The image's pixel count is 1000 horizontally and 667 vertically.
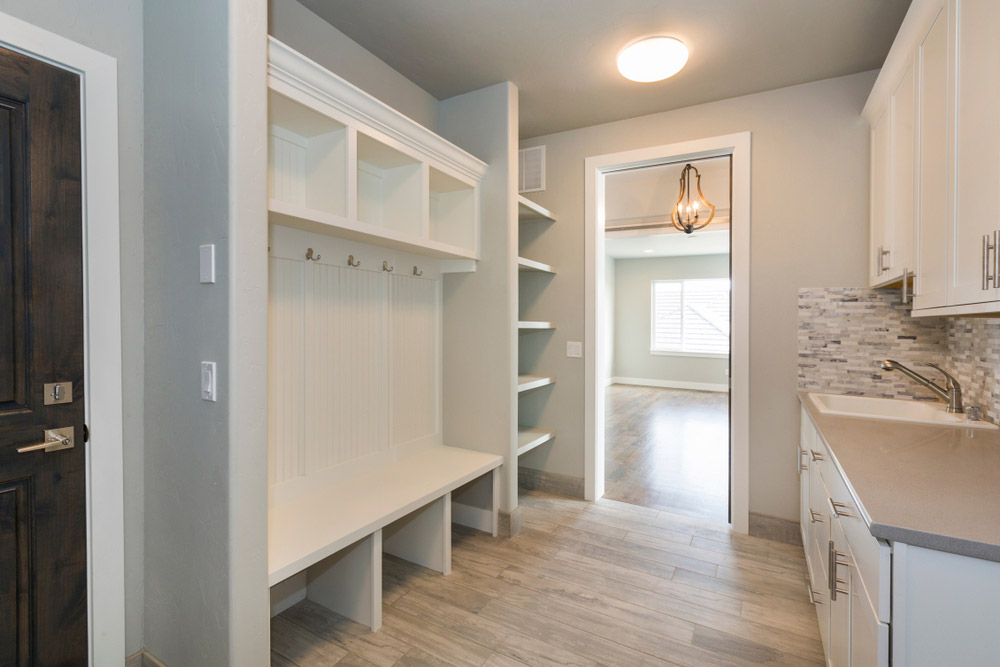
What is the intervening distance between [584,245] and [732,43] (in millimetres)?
1399

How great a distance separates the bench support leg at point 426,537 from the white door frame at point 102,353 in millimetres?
1188

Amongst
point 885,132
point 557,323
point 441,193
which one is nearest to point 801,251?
point 885,132

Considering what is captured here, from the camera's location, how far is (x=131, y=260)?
1600 mm

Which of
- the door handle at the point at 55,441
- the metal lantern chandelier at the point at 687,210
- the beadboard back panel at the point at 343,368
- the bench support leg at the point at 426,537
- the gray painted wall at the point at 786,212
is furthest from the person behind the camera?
the metal lantern chandelier at the point at 687,210

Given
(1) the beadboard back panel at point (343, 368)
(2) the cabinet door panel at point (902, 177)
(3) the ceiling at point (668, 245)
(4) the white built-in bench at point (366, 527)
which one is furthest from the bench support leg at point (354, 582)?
(3) the ceiling at point (668, 245)

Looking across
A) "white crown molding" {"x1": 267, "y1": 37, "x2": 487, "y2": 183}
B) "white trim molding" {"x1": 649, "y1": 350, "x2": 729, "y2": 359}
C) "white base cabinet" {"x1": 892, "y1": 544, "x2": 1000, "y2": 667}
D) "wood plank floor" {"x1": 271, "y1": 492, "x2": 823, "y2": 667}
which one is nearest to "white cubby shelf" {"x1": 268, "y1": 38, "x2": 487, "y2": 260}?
"white crown molding" {"x1": 267, "y1": 37, "x2": 487, "y2": 183}

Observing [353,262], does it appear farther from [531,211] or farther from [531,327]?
[531,211]

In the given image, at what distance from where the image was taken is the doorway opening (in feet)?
12.5

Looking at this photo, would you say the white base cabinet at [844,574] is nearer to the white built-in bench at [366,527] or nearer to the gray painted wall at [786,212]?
the gray painted wall at [786,212]

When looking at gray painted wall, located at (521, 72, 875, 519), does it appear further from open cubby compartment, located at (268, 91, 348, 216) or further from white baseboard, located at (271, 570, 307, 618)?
white baseboard, located at (271, 570, 307, 618)

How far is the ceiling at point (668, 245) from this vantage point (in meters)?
6.88

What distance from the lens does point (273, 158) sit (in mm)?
1966

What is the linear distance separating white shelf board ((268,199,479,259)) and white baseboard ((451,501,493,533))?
5.02ft

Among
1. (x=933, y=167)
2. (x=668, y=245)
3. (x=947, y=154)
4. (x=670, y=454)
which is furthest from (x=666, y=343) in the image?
(x=947, y=154)
